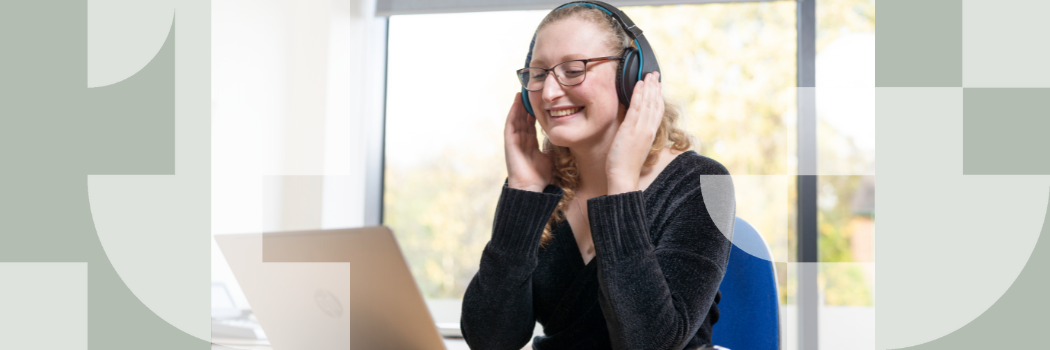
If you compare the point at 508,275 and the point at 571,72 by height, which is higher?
the point at 571,72

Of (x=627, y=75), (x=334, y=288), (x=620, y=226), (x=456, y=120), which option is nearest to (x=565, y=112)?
(x=627, y=75)

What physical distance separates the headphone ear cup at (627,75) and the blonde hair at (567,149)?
0.03 m

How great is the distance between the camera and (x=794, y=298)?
2.09m

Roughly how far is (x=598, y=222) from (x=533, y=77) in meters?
0.28

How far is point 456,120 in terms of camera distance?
237cm

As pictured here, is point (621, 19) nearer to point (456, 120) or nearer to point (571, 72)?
point (571, 72)

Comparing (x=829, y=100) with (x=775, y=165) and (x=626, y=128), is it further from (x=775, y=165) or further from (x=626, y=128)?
(x=626, y=128)
